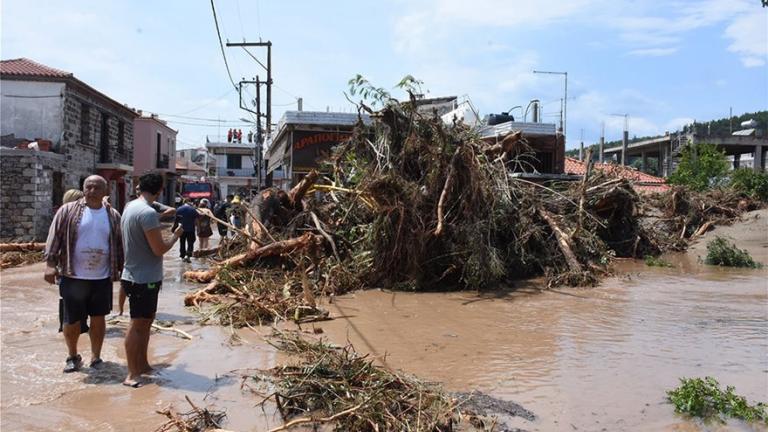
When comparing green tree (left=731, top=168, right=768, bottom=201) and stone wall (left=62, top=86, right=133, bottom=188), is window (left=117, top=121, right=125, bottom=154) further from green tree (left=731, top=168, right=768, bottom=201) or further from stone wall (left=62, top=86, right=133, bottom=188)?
green tree (left=731, top=168, right=768, bottom=201)

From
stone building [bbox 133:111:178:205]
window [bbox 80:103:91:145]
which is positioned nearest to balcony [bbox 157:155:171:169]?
stone building [bbox 133:111:178:205]

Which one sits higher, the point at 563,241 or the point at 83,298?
the point at 563,241

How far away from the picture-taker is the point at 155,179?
4.71 metres

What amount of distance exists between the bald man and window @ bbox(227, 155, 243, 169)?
60.7m

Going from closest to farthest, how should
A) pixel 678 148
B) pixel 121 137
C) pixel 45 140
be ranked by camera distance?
pixel 45 140 → pixel 121 137 → pixel 678 148

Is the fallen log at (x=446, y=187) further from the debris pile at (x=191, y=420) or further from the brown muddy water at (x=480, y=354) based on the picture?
the debris pile at (x=191, y=420)

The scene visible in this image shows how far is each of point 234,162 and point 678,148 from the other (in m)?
45.5

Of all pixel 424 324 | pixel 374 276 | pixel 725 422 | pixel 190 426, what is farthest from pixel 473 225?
pixel 190 426

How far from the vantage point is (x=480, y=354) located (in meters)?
5.62

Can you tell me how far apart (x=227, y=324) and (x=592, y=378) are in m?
4.09

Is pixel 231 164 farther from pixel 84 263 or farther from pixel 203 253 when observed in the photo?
pixel 84 263

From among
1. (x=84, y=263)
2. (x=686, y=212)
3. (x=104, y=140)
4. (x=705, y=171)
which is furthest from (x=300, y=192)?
(x=104, y=140)

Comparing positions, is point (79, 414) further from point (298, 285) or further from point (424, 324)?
point (298, 285)

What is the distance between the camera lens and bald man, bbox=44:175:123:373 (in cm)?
470
